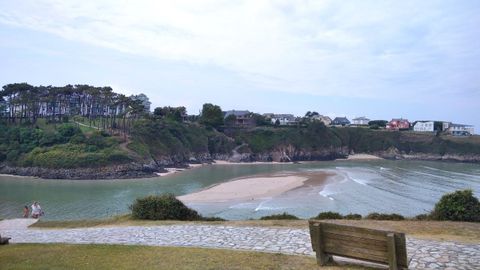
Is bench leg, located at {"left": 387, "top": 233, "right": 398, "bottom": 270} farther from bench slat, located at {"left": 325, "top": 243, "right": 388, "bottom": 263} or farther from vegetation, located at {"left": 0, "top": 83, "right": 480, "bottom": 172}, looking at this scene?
vegetation, located at {"left": 0, "top": 83, "right": 480, "bottom": 172}

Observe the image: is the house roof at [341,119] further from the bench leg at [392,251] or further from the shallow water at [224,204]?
the bench leg at [392,251]

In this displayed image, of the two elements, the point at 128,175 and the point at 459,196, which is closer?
A: the point at 459,196

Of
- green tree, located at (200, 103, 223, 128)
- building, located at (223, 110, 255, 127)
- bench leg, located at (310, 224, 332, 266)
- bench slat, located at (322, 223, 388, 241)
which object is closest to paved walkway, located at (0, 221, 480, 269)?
bench leg, located at (310, 224, 332, 266)

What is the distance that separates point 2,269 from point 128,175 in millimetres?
58008

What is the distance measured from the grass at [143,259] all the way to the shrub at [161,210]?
584cm

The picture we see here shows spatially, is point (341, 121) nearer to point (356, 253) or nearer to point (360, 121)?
point (360, 121)

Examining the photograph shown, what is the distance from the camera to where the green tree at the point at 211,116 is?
115m

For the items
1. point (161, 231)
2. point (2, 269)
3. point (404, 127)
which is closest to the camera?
point (2, 269)

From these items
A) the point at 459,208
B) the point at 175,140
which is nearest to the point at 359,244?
the point at 459,208

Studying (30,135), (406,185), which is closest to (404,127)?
(406,185)

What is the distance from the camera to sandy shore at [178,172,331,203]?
44125 mm

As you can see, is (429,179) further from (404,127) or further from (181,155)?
(404,127)

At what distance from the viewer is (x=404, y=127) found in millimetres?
156375

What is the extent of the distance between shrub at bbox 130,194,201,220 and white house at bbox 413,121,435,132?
149102 mm
